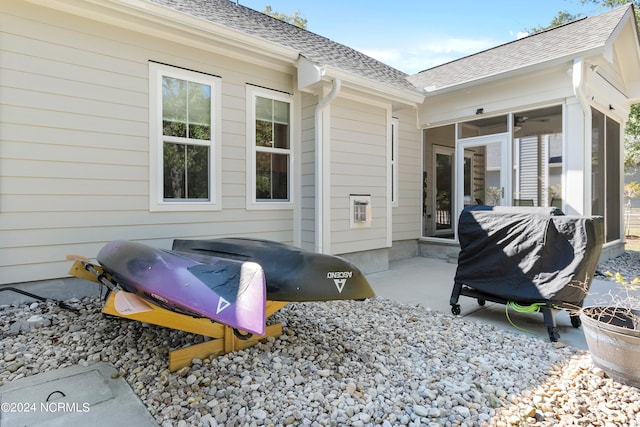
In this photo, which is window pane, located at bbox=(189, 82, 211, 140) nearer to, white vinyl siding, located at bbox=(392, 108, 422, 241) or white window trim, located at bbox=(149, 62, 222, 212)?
white window trim, located at bbox=(149, 62, 222, 212)

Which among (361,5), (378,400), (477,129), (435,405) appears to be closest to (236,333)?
(378,400)

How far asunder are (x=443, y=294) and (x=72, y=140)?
4.73m

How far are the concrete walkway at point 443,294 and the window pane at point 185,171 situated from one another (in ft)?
9.12

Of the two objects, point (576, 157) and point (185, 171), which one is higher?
point (576, 157)

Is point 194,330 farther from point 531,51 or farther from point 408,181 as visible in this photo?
point 531,51

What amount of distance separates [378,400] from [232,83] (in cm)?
427

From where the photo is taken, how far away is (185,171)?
4.58m

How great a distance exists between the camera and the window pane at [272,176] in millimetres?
5262

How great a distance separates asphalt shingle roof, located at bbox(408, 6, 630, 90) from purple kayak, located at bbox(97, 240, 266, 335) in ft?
19.6

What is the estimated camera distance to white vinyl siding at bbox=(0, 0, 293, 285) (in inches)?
138

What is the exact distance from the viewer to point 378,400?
221 cm

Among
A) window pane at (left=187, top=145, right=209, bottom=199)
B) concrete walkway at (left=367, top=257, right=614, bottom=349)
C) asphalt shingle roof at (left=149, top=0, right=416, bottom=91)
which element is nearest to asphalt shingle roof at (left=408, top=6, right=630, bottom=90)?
asphalt shingle roof at (left=149, top=0, right=416, bottom=91)

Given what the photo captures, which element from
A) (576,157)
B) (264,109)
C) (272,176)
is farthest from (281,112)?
(576,157)

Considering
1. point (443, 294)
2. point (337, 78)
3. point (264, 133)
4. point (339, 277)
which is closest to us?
point (339, 277)
